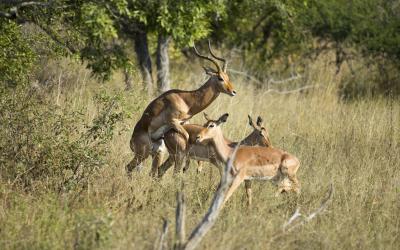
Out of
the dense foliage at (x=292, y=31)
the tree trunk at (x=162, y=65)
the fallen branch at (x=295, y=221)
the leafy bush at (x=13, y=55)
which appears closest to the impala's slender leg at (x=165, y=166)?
the leafy bush at (x=13, y=55)

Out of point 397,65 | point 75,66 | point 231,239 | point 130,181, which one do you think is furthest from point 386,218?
point 397,65

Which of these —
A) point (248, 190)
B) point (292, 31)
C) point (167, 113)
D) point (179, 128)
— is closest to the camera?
point (248, 190)

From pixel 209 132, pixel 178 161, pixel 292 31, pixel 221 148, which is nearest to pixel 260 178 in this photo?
pixel 221 148

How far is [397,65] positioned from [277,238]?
10530mm

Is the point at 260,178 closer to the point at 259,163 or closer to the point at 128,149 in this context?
the point at 259,163

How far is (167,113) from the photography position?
9266 millimetres

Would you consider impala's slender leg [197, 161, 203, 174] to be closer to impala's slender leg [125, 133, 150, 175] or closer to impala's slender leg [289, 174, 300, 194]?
impala's slender leg [125, 133, 150, 175]

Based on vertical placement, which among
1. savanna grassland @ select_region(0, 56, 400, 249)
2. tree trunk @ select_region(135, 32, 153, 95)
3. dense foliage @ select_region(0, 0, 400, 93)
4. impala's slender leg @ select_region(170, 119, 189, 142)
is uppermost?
dense foliage @ select_region(0, 0, 400, 93)

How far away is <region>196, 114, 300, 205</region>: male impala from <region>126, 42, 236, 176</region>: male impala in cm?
78

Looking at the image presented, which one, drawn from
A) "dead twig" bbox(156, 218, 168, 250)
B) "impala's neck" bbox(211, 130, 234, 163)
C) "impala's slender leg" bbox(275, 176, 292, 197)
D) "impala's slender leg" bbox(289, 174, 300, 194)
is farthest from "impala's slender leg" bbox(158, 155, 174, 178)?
"dead twig" bbox(156, 218, 168, 250)

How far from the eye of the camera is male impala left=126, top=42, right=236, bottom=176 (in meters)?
9.26

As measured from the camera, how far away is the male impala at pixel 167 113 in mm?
9258

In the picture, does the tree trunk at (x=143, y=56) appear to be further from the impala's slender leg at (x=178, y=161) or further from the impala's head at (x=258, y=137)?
the impala's slender leg at (x=178, y=161)

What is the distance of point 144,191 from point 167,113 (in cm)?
156
